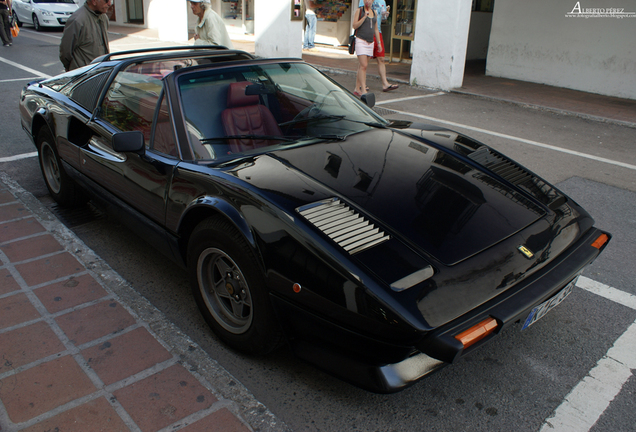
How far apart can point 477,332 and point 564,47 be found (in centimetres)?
1057

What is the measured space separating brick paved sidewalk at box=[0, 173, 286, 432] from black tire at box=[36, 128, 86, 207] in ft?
3.06

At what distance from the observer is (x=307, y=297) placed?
207 centimetres

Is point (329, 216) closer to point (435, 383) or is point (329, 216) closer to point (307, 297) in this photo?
point (307, 297)

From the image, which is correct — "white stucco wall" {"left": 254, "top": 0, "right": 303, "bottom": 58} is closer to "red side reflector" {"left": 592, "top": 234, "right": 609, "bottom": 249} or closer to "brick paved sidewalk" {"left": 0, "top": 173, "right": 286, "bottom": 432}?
"brick paved sidewalk" {"left": 0, "top": 173, "right": 286, "bottom": 432}

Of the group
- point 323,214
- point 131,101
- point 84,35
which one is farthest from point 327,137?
point 84,35

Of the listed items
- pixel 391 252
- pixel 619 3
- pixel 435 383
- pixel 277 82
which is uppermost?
pixel 619 3

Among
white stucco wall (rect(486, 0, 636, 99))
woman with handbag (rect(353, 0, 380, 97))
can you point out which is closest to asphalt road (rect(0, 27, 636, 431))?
woman with handbag (rect(353, 0, 380, 97))

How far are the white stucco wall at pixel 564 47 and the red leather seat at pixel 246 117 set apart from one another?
9383 mm

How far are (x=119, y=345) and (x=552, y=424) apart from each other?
6.80ft

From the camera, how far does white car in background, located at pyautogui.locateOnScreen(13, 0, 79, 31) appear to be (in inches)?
748

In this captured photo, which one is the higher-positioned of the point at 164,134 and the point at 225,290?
the point at 164,134

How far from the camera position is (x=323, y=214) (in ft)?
7.36

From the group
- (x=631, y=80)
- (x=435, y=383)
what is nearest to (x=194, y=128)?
(x=435, y=383)

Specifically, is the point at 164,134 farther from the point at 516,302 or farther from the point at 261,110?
the point at 516,302
